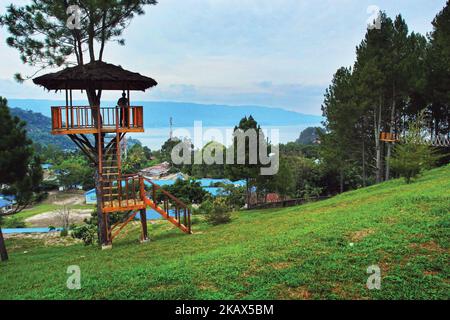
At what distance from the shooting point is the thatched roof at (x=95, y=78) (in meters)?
13.1

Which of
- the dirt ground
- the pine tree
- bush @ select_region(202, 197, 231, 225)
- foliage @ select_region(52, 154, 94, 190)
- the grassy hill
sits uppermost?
the pine tree

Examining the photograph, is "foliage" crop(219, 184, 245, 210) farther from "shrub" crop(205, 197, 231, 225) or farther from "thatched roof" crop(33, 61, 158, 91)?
"thatched roof" crop(33, 61, 158, 91)

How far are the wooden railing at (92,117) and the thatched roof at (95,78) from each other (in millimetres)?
988

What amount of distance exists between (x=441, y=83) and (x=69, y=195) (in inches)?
2040

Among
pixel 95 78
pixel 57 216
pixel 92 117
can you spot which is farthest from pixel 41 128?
pixel 95 78

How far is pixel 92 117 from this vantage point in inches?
536

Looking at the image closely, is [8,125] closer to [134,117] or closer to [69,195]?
[134,117]

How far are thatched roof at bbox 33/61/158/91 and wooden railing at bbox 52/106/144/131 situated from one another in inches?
38.9

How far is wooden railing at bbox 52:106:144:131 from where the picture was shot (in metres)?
13.2

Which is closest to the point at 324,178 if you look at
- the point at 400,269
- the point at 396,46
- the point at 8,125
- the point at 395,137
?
the point at 395,137

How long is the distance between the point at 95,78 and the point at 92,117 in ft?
4.68

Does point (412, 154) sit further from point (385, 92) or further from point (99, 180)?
point (99, 180)

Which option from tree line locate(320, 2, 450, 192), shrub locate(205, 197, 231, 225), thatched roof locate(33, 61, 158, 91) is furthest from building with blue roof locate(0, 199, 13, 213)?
tree line locate(320, 2, 450, 192)

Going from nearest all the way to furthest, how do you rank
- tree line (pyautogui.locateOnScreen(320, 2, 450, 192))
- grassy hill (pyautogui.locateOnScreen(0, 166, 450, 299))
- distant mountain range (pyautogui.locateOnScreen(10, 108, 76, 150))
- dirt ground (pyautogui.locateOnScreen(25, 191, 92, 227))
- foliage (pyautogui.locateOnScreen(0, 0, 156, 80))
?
grassy hill (pyautogui.locateOnScreen(0, 166, 450, 299))
foliage (pyautogui.locateOnScreen(0, 0, 156, 80))
tree line (pyautogui.locateOnScreen(320, 2, 450, 192))
dirt ground (pyautogui.locateOnScreen(25, 191, 92, 227))
distant mountain range (pyautogui.locateOnScreen(10, 108, 76, 150))
